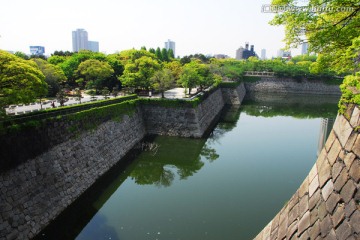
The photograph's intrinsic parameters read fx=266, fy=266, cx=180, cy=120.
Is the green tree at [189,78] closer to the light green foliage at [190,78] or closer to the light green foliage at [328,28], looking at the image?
the light green foliage at [190,78]

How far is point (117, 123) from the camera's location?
22234 millimetres

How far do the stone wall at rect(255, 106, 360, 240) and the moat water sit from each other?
8027 millimetres

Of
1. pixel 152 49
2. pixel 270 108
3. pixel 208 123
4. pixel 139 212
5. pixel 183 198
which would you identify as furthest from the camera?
pixel 152 49

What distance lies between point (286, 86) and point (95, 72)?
48.2 m

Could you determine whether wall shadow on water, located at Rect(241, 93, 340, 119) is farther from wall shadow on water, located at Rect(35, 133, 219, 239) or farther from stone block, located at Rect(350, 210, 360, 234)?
stone block, located at Rect(350, 210, 360, 234)

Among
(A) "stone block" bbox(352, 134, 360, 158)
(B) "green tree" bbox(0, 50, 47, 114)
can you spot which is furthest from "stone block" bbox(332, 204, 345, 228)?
(B) "green tree" bbox(0, 50, 47, 114)

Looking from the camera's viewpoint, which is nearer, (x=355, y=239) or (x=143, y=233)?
(x=355, y=239)

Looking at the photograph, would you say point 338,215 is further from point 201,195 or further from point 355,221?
point 201,195

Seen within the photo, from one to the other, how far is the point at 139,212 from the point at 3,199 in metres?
6.46

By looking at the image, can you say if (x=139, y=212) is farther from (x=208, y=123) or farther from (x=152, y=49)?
(x=152, y=49)

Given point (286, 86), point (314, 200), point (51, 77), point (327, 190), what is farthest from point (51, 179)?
point (286, 86)

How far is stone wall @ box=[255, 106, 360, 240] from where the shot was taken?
3.82 m

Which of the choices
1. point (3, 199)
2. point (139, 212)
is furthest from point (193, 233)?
point (3, 199)

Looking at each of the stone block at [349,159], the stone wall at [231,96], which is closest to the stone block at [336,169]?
the stone block at [349,159]
